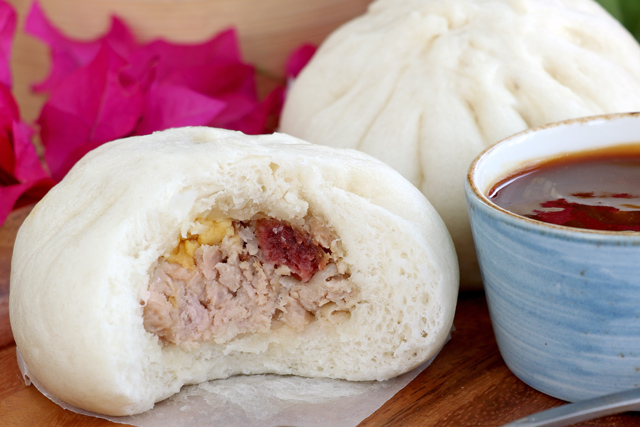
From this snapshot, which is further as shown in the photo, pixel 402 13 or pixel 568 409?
pixel 402 13

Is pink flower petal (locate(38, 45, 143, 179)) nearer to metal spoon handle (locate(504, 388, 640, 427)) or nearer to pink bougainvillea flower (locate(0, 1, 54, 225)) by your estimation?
pink bougainvillea flower (locate(0, 1, 54, 225))

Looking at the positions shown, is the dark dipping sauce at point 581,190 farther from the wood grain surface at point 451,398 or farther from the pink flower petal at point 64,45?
the pink flower petal at point 64,45

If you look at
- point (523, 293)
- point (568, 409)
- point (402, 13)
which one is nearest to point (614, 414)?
point (568, 409)

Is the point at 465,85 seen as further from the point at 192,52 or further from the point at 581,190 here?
the point at 192,52

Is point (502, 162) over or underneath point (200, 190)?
underneath

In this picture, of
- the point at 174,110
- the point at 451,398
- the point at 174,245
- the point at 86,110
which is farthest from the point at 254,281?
the point at 86,110

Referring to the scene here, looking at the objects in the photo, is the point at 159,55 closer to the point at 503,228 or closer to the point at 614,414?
the point at 503,228

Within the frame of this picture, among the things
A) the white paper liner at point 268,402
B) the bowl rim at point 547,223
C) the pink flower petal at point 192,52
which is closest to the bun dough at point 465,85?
the bowl rim at point 547,223

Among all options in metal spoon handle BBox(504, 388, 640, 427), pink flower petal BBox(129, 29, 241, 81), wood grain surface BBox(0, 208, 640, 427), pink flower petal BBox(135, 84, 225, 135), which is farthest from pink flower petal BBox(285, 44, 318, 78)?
metal spoon handle BBox(504, 388, 640, 427)
